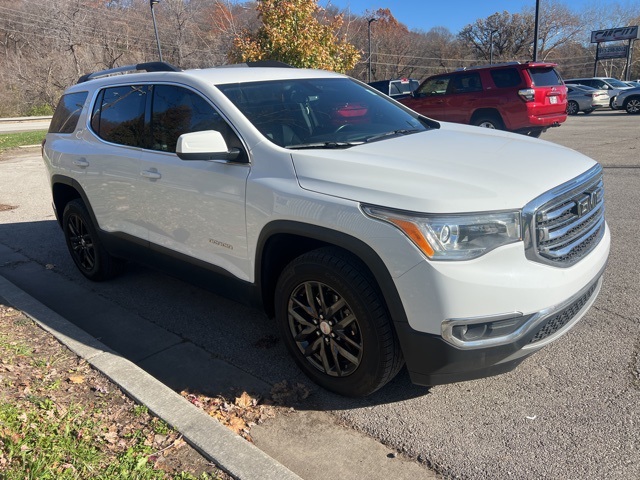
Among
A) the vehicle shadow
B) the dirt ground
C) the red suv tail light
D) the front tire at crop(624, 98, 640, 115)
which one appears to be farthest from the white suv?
the front tire at crop(624, 98, 640, 115)

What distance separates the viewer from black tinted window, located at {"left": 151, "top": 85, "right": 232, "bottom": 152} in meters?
3.58

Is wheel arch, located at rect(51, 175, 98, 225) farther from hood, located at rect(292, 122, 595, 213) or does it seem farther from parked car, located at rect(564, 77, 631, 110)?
parked car, located at rect(564, 77, 631, 110)

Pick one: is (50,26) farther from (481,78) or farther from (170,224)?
(170,224)

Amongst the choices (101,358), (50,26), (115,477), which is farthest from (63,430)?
(50,26)

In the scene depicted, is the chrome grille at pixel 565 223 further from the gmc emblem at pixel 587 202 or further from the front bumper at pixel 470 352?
the front bumper at pixel 470 352

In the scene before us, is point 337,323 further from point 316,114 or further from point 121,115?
point 121,115

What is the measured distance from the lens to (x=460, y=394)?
3.15m

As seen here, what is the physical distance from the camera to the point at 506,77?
11984 mm

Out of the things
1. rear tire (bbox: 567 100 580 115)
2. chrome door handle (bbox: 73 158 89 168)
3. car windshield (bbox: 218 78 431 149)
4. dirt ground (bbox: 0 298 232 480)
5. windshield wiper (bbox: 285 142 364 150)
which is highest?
car windshield (bbox: 218 78 431 149)

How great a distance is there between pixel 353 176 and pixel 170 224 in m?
1.73

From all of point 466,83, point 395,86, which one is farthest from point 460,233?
point 395,86

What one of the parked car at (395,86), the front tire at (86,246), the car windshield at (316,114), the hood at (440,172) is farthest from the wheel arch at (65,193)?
the parked car at (395,86)

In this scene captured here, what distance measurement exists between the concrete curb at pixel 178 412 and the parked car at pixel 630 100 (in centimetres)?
2429

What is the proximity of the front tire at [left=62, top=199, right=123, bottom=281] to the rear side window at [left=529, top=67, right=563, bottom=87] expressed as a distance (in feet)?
33.0
